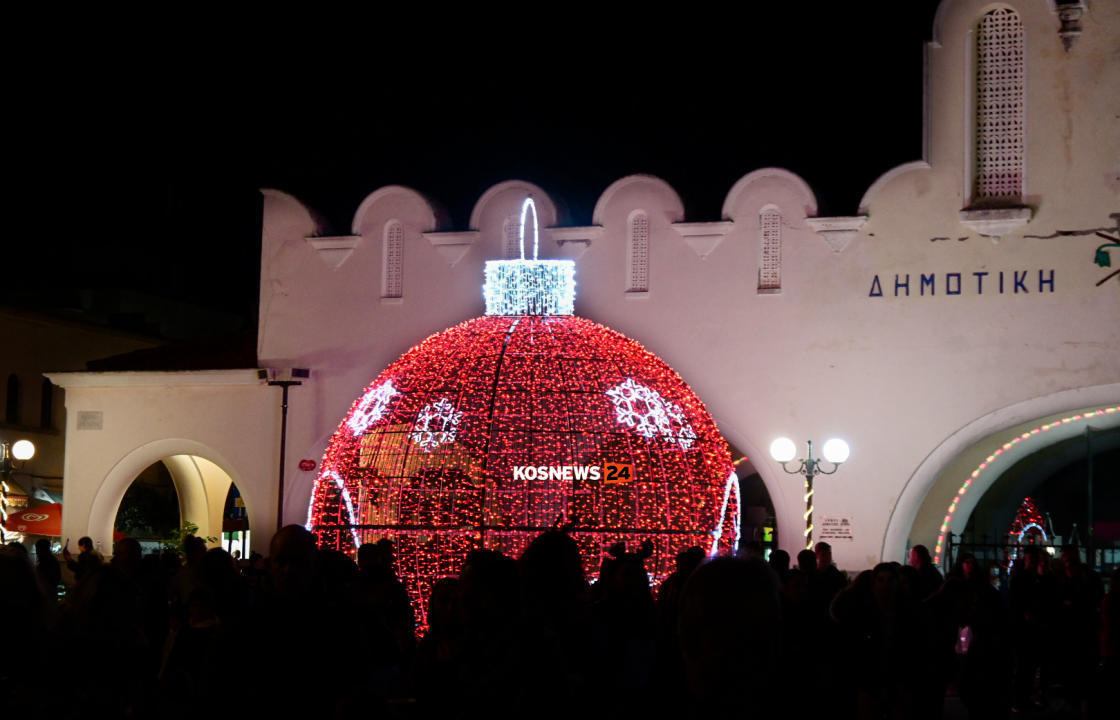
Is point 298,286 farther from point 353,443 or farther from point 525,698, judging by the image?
point 525,698

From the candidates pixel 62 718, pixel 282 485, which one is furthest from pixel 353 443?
pixel 62 718

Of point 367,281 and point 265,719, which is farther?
point 367,281

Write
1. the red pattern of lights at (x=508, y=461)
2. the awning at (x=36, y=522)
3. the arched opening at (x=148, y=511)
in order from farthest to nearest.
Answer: the arched opening at (x=148, y=511) < the awning at (x=36, y=522) < the red pattern of lights at (x=508, y=461)

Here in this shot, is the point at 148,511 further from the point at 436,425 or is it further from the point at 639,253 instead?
the point at 436,425

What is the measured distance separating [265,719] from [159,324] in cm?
3957

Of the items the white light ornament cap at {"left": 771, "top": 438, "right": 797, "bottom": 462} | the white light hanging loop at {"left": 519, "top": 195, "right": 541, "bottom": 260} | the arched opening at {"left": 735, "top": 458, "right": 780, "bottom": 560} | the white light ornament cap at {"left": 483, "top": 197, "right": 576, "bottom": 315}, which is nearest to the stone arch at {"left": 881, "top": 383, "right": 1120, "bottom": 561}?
the white light ornament cap at {"left": 771, "top": 438, "right": 797, "bottom": 462}

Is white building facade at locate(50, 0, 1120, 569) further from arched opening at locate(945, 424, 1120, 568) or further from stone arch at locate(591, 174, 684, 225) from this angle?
arched opening at locate(945, 424, 1120, 568)

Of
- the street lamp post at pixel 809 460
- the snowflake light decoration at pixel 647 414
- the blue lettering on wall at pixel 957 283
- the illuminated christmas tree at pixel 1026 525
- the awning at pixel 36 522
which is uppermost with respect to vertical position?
the blue lettering on wall at pixel 957 283

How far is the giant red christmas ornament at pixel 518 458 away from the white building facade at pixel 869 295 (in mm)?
4180

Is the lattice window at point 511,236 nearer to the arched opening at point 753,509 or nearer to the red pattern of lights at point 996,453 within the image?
the arched opening at point 753,509

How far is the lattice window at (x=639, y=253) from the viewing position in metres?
20.8

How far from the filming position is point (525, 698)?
15.4 feet

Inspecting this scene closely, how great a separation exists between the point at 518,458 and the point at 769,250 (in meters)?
7.30

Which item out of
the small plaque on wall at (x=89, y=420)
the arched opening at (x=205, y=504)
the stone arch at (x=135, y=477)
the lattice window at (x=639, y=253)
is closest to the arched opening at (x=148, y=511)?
the arched opening at (x=205, y=504)
